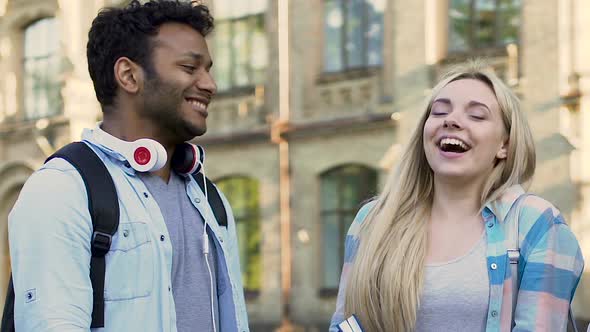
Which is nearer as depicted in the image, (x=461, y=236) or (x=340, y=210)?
(x=461, y=236)

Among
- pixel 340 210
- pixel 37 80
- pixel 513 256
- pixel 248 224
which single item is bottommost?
pixel 248 224

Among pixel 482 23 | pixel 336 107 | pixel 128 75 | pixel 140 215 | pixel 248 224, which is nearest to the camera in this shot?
pixel 140 215

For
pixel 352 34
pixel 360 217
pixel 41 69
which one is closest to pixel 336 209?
pixel 352 34

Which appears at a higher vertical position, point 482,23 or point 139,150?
point 482,23

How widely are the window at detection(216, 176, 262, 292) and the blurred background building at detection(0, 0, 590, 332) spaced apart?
1.0 inches

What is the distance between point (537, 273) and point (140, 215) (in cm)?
137

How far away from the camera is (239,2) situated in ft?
74.6

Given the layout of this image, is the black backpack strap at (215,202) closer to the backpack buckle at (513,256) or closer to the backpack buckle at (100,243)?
the backpack buckle at (100,243)

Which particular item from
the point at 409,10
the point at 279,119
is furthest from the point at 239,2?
the point at 409,10

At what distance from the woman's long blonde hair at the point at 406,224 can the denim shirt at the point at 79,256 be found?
751mm

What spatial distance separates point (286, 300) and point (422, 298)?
1695 cm

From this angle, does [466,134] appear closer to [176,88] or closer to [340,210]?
[176,88]

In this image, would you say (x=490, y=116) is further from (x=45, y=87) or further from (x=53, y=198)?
(x=45, y=87)

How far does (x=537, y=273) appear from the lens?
13.0ft
